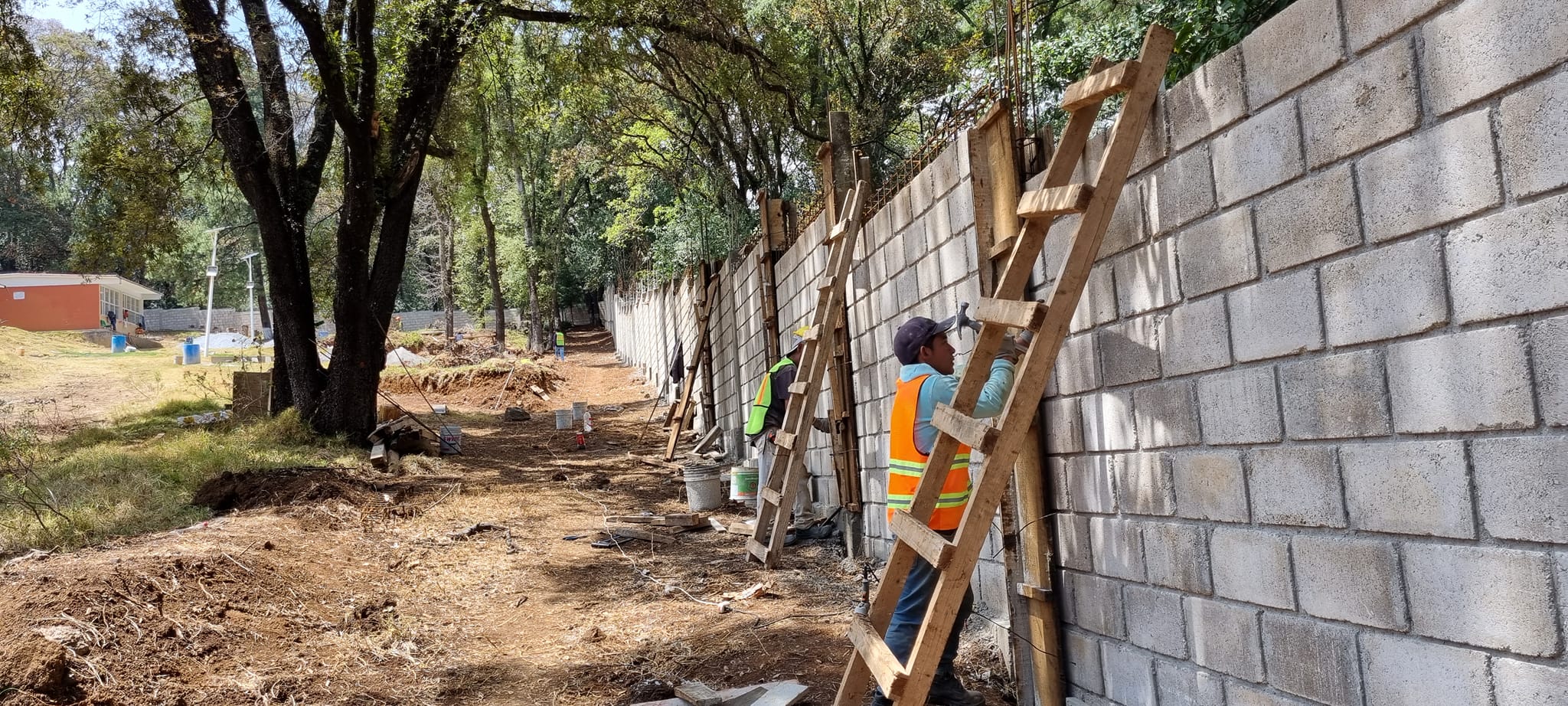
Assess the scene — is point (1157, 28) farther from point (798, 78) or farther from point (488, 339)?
point (488, 339)

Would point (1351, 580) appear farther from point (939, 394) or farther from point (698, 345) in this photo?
point (698, 345)

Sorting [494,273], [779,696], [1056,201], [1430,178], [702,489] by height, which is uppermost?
[494,273]

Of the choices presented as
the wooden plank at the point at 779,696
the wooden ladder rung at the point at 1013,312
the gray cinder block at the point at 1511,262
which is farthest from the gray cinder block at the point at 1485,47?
the wooden plank at the point at 779,696

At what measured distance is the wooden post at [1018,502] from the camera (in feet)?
12.4

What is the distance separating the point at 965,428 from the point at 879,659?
0.83 metres

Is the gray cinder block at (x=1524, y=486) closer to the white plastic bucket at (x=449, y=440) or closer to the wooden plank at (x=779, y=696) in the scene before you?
the wooden plank at (x=779, y=696)

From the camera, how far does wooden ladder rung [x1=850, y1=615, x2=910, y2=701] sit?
3121mm

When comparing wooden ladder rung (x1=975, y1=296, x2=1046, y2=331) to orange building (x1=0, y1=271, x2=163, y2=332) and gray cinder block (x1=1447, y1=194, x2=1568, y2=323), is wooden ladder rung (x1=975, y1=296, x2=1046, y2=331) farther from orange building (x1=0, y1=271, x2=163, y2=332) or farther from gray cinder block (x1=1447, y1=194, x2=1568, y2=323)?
orange building (x1=0, y1=271, x2=163, y2=332)

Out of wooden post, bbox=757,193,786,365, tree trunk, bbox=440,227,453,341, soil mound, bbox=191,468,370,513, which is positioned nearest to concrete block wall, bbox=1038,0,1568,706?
wooden post, bbox=757,193,786,365

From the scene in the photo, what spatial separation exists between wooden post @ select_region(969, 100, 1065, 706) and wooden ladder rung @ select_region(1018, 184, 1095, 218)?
55cm

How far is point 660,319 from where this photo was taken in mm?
22469

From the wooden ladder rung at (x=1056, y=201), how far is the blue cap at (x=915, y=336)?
77cm

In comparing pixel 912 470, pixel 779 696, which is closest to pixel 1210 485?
pixel 912 470

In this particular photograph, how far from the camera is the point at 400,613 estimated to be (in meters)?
6.21
